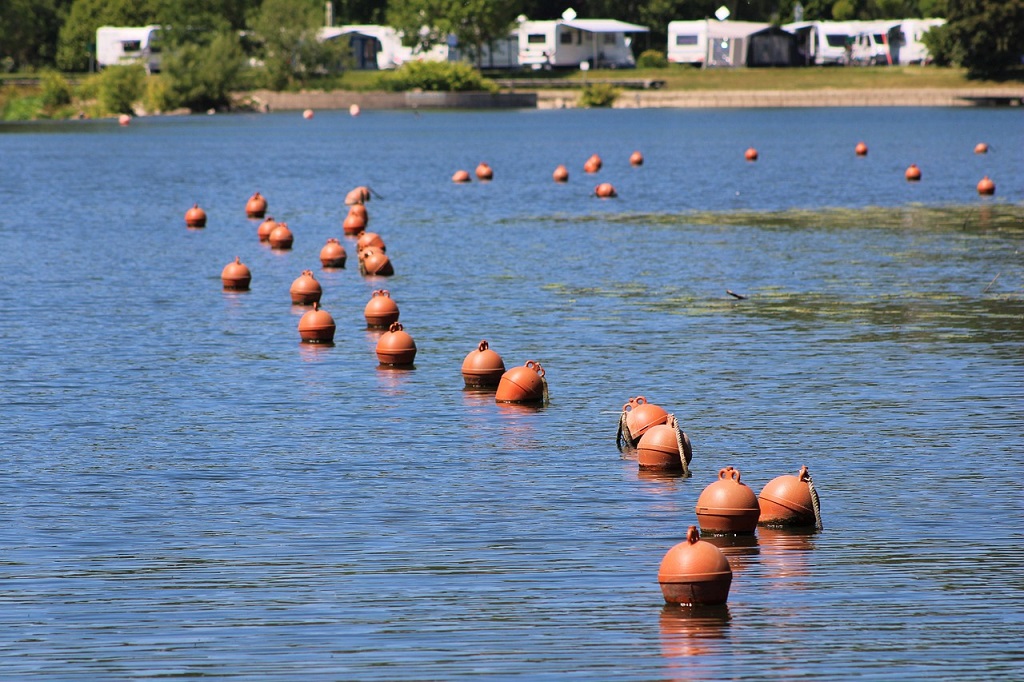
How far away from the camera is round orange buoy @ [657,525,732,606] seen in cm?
1405

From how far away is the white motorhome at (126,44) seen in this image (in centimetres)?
17700

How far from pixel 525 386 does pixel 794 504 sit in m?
7.70

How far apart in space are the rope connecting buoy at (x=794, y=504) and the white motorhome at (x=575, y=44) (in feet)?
535

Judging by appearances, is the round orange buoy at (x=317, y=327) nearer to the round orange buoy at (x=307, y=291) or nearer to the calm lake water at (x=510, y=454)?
the calm lake water at (x=510, y=454)

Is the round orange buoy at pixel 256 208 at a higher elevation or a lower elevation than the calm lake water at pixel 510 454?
higher

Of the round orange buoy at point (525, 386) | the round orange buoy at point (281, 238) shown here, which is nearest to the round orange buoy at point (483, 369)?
the round orange buoy at point (525, 386)

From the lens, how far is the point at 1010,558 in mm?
15672

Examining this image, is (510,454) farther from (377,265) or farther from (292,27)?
(292,27)

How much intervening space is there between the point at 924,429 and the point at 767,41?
159 m

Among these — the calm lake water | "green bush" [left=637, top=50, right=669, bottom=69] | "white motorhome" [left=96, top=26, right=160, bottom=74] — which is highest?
"white motorhome" [left=96, top=26, right=160, bottom=74]

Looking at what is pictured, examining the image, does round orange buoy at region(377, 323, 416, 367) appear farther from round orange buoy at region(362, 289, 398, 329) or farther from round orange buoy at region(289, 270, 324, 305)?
round orange buoy at region(289, 270, 324, 305)

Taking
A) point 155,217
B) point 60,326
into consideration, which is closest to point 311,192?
point 155,217

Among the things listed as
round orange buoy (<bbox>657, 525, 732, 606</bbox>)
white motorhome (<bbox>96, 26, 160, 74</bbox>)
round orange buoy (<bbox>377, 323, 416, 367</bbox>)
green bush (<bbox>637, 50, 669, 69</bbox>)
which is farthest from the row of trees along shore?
round orange buoy (<bbox>657, 525, 732, 606</bbox>)

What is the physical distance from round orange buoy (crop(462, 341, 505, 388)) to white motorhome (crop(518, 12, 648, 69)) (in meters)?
155
